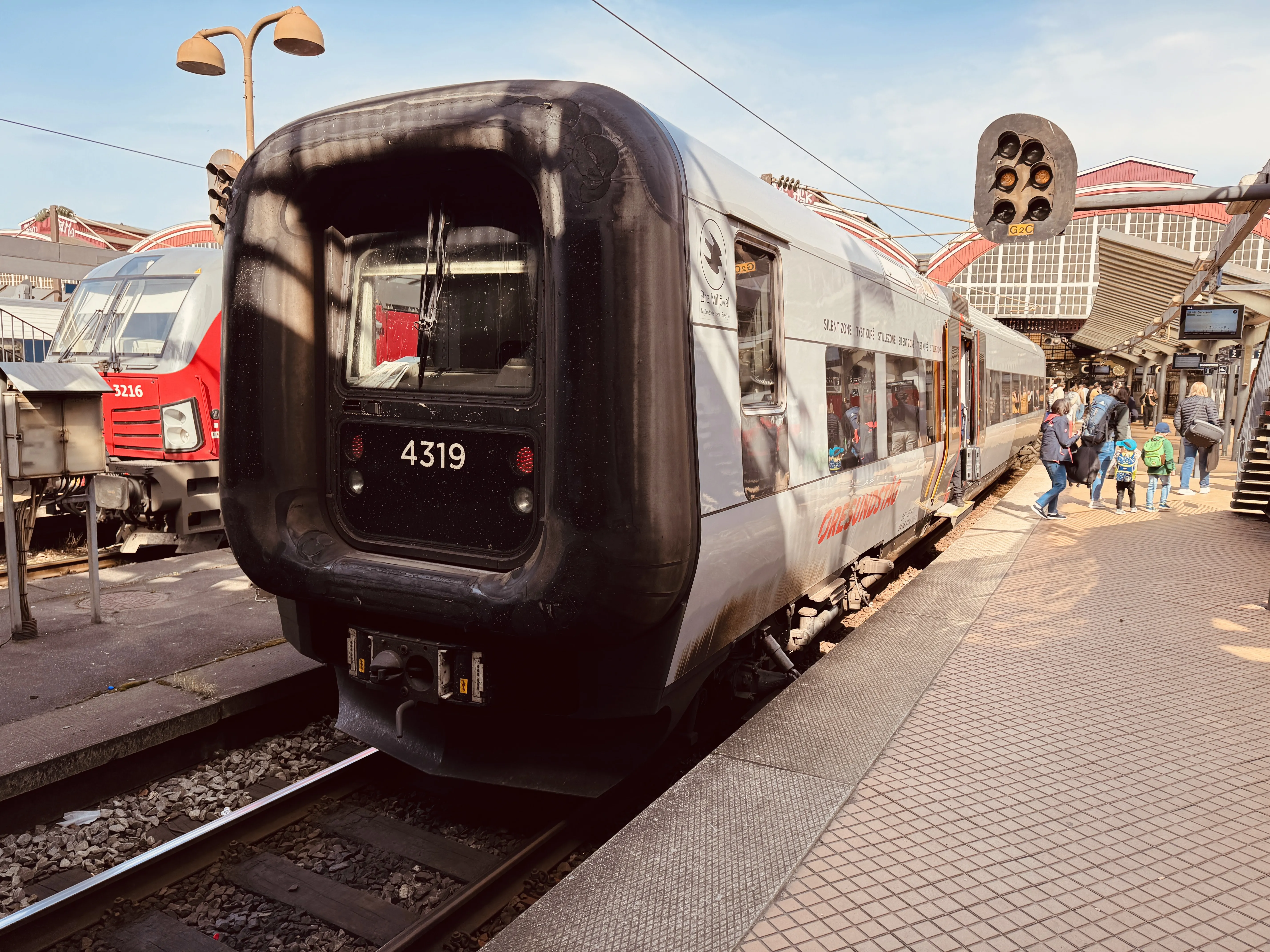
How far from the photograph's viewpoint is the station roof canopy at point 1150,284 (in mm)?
15680

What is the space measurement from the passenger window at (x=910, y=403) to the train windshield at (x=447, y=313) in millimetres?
3731

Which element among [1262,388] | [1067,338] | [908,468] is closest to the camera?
[908,468]

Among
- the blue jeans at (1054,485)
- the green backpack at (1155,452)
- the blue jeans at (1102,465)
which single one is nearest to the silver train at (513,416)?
the blue jeans at (1054,485)

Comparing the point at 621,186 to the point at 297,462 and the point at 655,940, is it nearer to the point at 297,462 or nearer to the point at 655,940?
the point at 297,462

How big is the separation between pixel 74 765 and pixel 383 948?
76.1 inches

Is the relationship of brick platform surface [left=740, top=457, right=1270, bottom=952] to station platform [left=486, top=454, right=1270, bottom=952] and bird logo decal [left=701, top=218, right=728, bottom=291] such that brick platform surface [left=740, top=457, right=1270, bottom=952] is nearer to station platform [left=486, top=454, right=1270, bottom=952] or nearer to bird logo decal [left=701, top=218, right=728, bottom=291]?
station platform [left=486, top=454, right=1270, bottom=952]

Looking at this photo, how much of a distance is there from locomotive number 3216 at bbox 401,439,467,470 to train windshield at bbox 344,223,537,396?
22cm

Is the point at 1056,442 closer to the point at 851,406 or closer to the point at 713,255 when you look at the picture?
the point at 851,406

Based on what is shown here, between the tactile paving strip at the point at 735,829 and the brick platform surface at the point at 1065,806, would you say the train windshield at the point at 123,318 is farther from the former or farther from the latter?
the brick platform surface at the point at 1065,806

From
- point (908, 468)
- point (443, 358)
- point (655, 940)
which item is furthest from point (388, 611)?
point (908, 468)

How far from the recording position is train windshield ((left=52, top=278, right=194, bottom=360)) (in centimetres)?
955

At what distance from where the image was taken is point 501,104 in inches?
134

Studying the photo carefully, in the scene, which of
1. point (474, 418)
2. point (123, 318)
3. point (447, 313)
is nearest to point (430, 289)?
point (447, 313)

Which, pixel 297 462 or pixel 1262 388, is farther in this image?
pixel 1262 388
